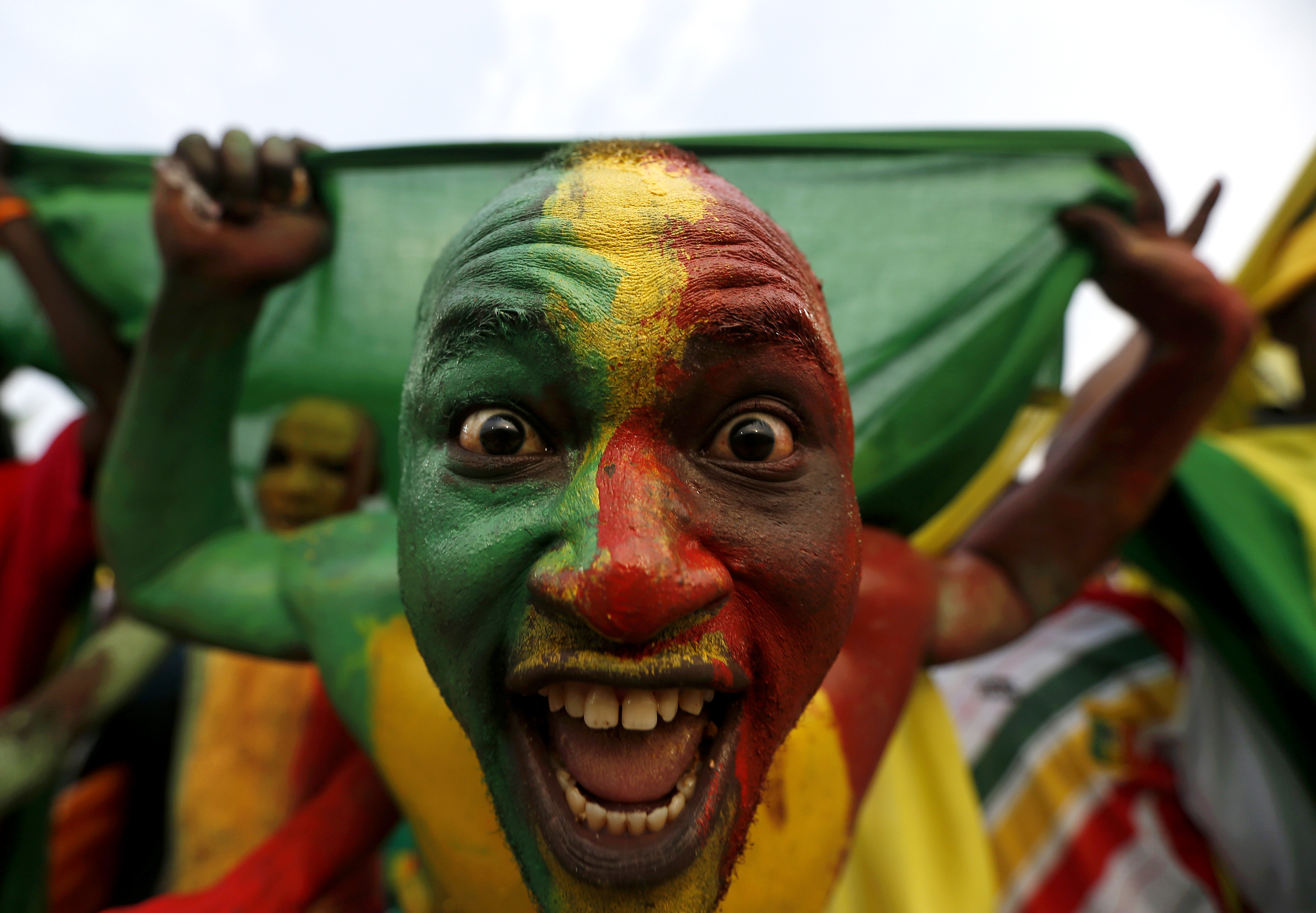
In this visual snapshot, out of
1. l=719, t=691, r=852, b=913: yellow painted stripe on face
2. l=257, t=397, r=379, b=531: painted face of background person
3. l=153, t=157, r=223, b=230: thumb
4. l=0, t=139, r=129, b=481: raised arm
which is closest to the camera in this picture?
l=719, t=691, r=852, b=913: yellow painted stripe on face

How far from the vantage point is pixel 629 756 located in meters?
0.68

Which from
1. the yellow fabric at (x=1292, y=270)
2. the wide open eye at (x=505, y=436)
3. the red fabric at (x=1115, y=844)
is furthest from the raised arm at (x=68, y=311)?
the yellow fabric at (x=1292, y=270)

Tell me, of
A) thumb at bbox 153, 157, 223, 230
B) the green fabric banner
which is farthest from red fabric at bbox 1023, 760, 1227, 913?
thumb at bbox 153, 157, 223, 230

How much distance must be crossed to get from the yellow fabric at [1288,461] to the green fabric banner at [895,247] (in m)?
0.73

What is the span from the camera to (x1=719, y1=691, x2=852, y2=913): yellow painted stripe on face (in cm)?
96

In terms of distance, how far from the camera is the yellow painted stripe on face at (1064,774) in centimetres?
205

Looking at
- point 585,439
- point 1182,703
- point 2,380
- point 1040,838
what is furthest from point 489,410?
point 1182,703

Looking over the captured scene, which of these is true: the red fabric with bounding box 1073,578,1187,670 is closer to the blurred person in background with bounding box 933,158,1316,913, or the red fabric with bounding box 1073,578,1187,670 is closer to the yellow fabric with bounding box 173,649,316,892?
the blurred person in background with bounding box 933,158,1316,913

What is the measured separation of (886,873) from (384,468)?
1.33 m

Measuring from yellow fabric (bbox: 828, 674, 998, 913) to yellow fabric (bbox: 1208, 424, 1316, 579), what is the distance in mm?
903

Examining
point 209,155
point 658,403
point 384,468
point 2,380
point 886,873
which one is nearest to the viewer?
point 658,403

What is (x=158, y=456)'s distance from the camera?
1200mm

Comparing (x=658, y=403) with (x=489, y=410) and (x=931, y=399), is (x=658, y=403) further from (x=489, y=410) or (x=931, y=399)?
(x=931, y=399)

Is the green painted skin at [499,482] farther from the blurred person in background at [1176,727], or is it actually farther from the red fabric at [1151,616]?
the red fabric at [1151,616]
